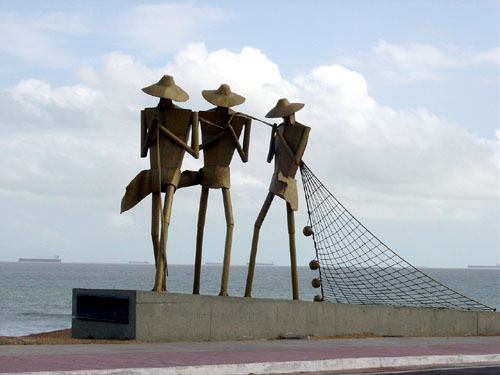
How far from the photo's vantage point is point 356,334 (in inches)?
685

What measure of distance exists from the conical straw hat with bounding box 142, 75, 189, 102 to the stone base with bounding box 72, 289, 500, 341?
3.40m

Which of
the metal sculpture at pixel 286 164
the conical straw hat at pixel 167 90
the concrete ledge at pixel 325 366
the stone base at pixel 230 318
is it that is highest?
the conical straw hat at pixel 167 90

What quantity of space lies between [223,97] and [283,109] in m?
1.38

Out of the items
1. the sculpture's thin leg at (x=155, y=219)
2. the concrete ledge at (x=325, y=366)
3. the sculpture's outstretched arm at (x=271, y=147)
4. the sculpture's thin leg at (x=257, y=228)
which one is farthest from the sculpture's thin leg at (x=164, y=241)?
the concrete ledge at (x=325, y=366)

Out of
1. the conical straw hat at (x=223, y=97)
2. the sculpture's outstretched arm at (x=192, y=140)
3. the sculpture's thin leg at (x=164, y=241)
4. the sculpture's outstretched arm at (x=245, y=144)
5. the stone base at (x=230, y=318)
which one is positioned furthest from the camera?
the sculpture's outstretched arm at (x=245, y=144)

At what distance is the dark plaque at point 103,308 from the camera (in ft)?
48.4

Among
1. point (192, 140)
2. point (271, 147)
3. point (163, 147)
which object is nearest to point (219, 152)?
point (192, 140)

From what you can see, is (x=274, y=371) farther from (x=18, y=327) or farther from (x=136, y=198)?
Answer: (x=18, y=327)

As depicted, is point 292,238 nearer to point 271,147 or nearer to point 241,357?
point 271,147

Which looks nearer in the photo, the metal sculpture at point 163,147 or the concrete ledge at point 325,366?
the concrete ledge at point 325,366

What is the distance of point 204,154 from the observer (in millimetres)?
16672

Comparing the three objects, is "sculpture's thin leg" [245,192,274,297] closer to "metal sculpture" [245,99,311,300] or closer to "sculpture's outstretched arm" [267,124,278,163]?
"metal sculpture" [245,99,311,300]

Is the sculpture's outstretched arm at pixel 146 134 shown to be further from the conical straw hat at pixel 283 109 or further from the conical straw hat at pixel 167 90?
the conical straw hat at pixel 283 109

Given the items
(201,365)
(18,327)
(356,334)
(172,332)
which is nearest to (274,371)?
(201,365)
